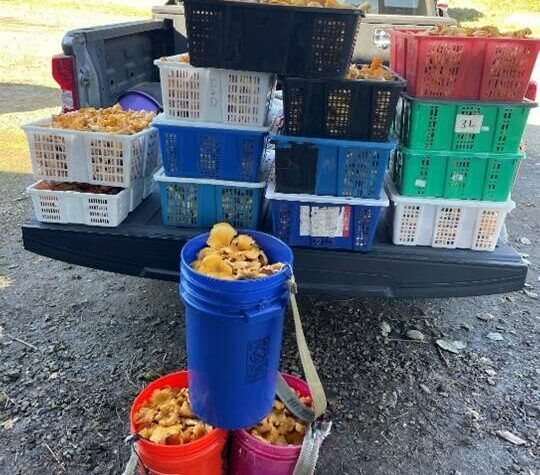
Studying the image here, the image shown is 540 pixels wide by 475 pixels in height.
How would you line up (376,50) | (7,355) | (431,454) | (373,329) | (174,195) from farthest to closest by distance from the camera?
1. (376,50)
2. (373,329)
3. (7,355)
4. (174,195)
5. (431,454)

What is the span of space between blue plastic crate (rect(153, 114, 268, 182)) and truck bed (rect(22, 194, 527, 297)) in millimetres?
334

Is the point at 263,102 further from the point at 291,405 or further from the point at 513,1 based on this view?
the point at 513,1

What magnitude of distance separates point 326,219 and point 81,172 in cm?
127

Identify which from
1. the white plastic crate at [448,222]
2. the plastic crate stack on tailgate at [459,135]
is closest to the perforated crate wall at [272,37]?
the plastic crate stack on tailgate at [459,135]

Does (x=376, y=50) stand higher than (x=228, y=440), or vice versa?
(x=376, y=50)

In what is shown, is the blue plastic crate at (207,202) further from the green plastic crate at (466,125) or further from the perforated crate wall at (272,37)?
the green plastic crate at (466,125)

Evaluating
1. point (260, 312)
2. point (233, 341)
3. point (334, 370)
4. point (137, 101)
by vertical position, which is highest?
point (137, 101)

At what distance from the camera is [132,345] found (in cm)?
331

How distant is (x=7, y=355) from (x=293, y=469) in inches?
72.5

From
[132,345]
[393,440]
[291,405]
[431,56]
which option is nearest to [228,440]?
[291,405]

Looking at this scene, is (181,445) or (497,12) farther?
(497,12)

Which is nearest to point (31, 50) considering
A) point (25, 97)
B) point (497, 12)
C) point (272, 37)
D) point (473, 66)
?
point (25, 97)

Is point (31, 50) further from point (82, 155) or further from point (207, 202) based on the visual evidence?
point (207, 202)

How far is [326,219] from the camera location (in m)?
2.70
